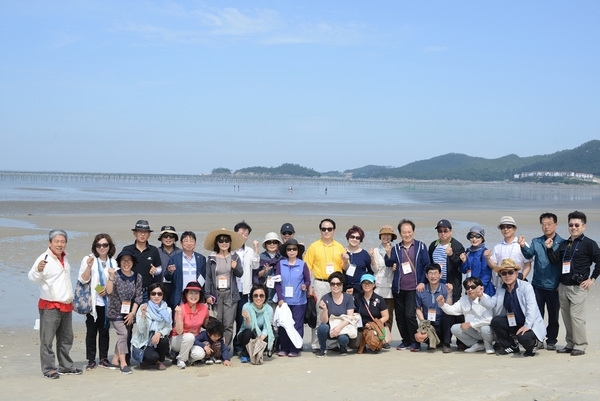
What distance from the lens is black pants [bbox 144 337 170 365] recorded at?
6.95 metres

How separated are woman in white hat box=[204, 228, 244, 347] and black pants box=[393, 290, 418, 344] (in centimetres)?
204

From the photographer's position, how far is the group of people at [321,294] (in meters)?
7.06

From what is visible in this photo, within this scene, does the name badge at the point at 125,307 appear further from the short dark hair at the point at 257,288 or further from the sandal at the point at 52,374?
the short dark hair at the point at 257,288

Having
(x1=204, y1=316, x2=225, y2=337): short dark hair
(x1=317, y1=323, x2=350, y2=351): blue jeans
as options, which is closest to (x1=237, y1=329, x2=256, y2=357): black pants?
Result: (x1=204, y1=316, x2=225, y2=337): short dark hair

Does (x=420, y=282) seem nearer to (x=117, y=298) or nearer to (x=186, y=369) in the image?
(x=186, y=369)

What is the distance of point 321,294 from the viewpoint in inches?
313

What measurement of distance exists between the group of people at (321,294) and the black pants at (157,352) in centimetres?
1

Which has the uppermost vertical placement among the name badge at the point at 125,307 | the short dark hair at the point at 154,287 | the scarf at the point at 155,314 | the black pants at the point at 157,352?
the short dark hair at the point at 154,287

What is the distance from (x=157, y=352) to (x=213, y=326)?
690 mm

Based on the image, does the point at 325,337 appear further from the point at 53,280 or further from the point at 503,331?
the point at 53,280

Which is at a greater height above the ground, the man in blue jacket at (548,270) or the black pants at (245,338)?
the man in blue jacket at (548,270)

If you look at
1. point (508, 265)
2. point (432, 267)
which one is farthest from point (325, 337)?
point (508, 265)

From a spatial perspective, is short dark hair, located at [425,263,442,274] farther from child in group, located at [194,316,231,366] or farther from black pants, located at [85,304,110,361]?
black pants, located at [85,304,110,361]

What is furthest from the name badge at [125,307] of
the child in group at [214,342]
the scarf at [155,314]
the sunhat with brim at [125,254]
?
the child in group at [214,342]
